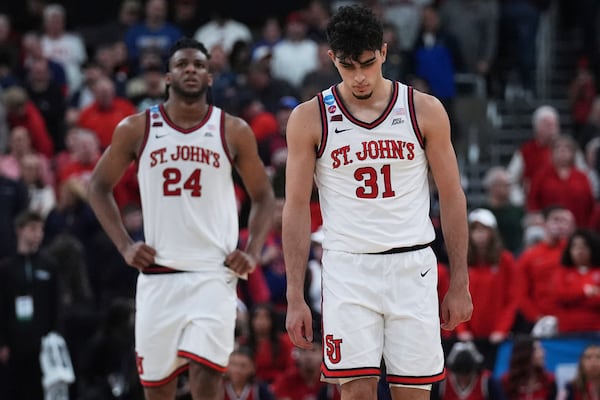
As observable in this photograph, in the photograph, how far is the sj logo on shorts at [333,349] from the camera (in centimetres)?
728

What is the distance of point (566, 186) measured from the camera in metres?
15.9

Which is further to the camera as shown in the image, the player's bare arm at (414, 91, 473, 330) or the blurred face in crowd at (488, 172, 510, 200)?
the blurred face in crowd at (488, 172, 510, 200)

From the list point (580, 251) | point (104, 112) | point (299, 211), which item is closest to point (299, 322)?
point (299, 211)

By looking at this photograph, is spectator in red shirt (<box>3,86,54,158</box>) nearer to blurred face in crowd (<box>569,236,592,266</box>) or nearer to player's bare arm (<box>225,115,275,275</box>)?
blurred face in crowd (<box>569,236,592,266</box>)

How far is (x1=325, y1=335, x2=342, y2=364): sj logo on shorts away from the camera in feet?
23.9

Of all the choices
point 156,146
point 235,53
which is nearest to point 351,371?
point 156,146

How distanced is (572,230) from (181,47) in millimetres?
6300

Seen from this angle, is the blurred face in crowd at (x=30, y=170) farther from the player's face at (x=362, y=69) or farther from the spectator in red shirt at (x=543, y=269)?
the player's face at (x=362, y=69)

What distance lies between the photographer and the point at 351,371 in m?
7.25

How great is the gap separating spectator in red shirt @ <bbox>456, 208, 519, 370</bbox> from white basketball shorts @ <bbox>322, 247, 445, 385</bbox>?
18.8 feet

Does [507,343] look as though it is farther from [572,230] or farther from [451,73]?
[451,73]

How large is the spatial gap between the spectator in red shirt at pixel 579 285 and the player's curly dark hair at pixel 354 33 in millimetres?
6584

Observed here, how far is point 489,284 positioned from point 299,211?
6.06 meters

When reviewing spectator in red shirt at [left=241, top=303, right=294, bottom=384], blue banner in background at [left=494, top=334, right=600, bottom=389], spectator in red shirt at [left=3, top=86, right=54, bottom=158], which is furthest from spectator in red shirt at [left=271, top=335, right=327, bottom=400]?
spectator in red shirt at [left=3, top=86, right=54, bottom=158]
